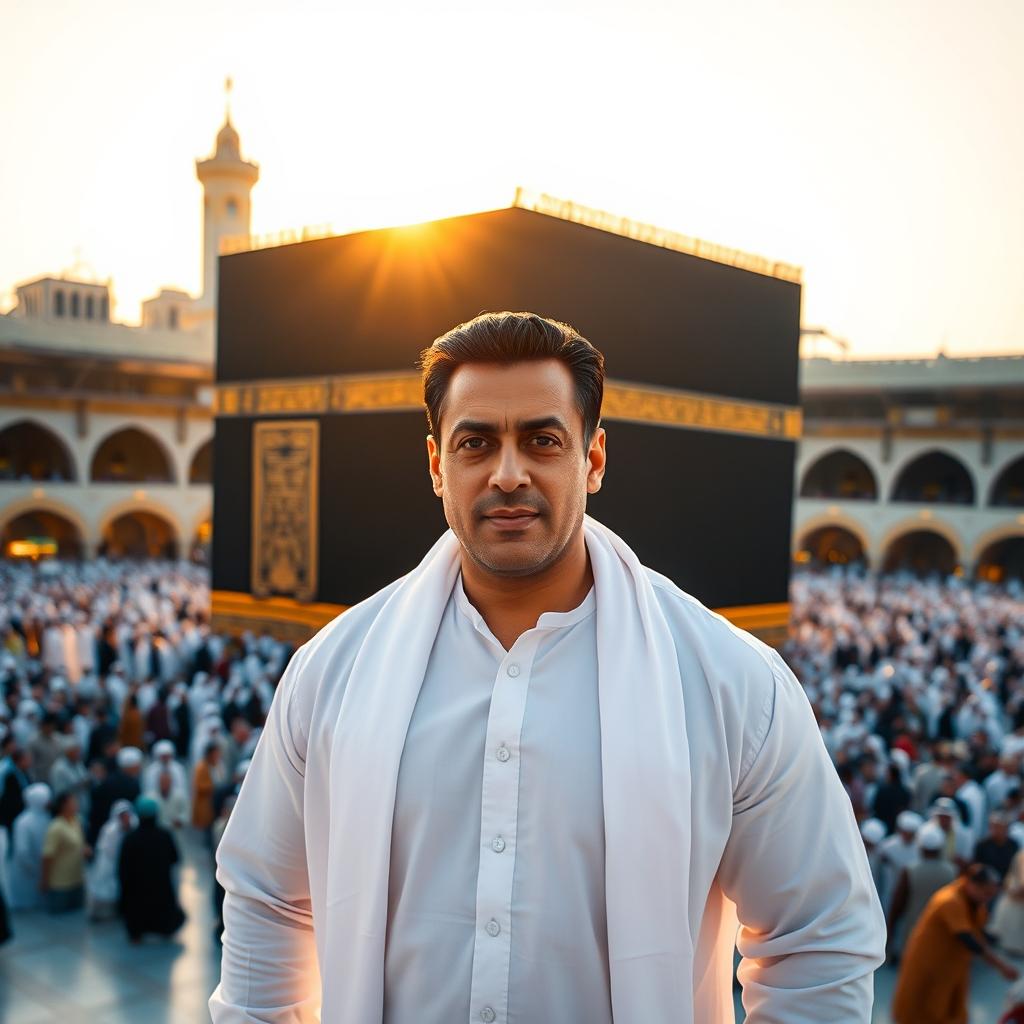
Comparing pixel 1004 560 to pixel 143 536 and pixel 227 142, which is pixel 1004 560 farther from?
pixel 227 142

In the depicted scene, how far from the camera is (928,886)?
3871 mm

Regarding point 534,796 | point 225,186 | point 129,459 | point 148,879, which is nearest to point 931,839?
point 148,879

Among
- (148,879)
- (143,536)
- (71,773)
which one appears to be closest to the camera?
(148,879)

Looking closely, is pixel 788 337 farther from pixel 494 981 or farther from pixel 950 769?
pixel 494 981

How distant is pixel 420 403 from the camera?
7.27 metres

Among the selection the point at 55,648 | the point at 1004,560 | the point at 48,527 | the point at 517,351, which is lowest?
the point at 55,648

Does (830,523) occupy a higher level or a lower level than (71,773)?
higher

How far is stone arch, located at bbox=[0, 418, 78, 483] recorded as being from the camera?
21516 mm

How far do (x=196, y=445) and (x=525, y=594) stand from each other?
2191 centimetres

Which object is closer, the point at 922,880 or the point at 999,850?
the point at 922,880

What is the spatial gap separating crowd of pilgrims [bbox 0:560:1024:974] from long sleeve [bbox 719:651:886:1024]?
3.31 m

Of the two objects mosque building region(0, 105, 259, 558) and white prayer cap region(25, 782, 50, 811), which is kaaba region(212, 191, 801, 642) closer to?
white prayer cap region(25, 782, 50, 811)

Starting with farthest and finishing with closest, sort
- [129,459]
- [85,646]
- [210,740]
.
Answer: [129,459], [85,646], [210,740]

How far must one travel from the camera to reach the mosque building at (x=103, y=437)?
19016 mm
